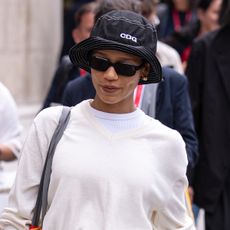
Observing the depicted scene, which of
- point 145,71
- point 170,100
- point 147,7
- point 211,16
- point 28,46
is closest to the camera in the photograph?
point 145,71

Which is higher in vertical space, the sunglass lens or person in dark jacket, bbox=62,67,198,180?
the sunglass lens

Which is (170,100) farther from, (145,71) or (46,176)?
(46,176)

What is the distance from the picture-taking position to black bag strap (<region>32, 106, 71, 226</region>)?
148 inches

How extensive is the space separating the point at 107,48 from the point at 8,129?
2.01 metres

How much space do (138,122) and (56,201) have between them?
1.54 feet

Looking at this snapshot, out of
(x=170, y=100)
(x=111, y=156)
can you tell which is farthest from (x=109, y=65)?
(x=170, y=100)

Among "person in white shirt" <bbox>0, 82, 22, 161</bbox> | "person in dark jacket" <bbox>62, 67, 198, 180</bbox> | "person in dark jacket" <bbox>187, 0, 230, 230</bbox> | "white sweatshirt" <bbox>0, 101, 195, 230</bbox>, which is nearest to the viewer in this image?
"white sweatshirt" <bbox>0, 101, 195, 230</bbox>

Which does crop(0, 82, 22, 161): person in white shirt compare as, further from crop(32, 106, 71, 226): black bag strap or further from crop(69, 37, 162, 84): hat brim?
crop(32, 106, 71, 226): black bag strap

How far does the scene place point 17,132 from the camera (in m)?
5.64

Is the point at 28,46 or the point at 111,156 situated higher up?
the point at 111,156

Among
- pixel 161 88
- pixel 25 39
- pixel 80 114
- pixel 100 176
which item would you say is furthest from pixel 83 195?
pixel 25 39

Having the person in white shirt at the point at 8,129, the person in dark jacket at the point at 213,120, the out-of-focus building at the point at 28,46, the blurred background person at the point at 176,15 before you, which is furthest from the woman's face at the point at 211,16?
the person in white shirt at the point at 8,129

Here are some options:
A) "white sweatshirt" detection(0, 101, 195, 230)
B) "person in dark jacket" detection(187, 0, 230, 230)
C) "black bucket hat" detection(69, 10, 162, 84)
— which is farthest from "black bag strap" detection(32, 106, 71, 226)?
"person in dark jacket" detection(187, 0, 230, 230)

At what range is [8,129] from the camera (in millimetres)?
5594
